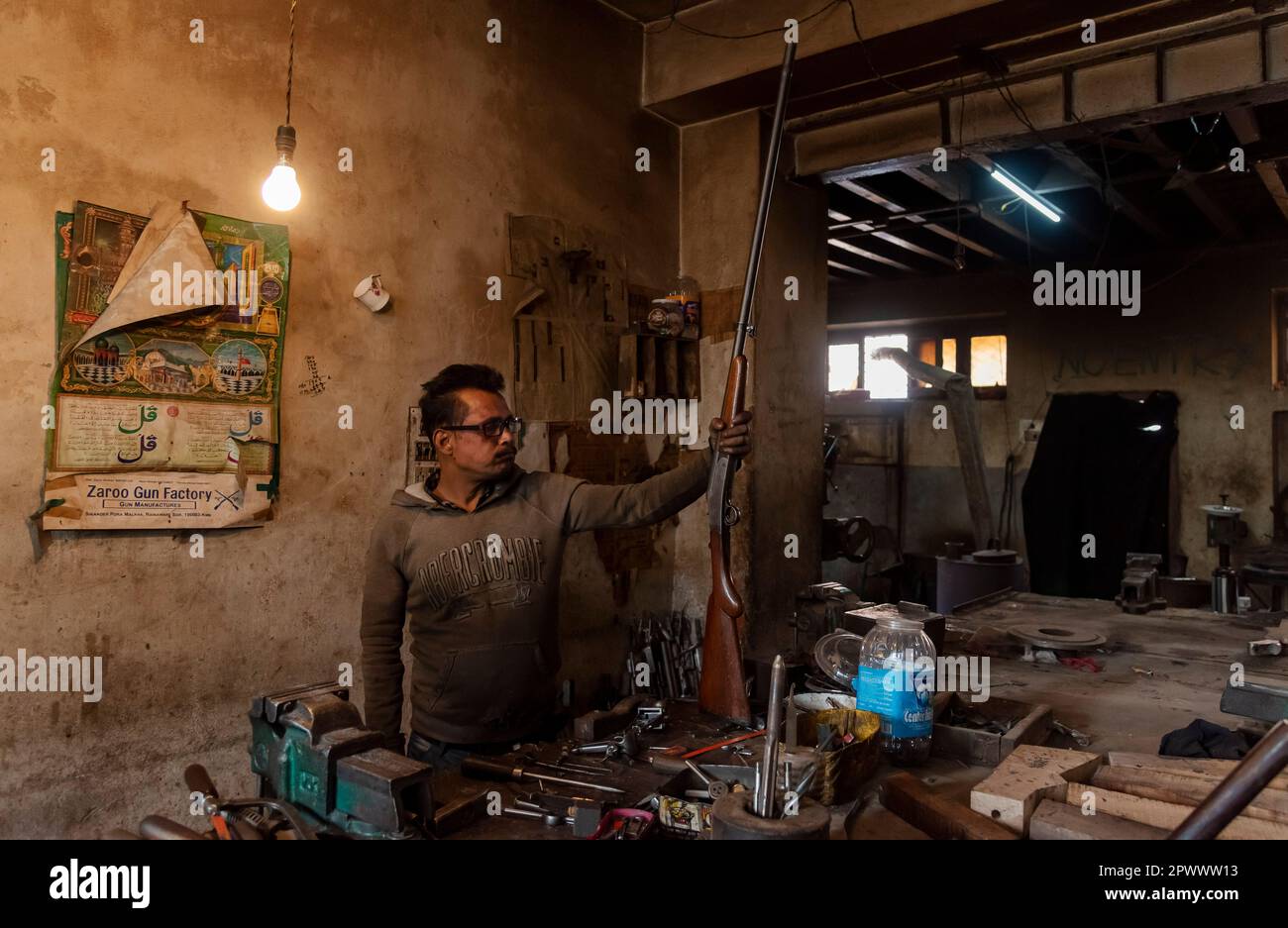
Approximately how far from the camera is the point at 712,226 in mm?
4051

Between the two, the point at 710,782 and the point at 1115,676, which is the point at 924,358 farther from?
the point at 710,782

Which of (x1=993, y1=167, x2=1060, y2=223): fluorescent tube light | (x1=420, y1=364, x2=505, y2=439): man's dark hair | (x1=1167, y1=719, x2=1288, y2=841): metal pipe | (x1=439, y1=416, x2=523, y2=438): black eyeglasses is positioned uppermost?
(x1=993, y1=167, x2=1060, y2=223): fluorescent tube light

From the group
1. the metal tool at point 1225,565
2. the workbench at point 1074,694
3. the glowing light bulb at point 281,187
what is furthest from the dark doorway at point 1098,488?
the glowing light bulb at point 281,187

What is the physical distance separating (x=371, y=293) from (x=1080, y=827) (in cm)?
251

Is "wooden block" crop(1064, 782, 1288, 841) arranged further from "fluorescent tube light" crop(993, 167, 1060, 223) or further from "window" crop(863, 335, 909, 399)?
"window" crop(863, 335, 909, 399)

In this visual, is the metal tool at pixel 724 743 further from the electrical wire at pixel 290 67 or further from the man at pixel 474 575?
the electrical wire at pixel 290 67

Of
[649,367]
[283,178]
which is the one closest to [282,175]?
[283,178]

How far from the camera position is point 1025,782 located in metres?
1.47

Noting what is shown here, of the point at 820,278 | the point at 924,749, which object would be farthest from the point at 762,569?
the point at 924,749

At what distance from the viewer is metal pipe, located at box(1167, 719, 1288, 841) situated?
3.04 ft

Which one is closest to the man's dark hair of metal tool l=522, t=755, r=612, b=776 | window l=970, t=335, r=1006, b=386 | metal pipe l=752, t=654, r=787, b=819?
metal tool l=522, t=755, r=612, b=776

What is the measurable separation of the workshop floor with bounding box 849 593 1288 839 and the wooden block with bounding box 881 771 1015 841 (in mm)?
24
